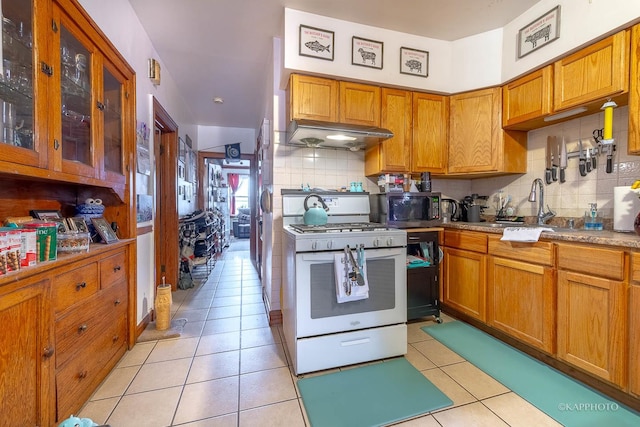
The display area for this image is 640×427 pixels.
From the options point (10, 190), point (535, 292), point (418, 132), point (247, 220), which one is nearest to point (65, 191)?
point (10, 190)

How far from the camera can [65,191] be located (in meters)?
1.74

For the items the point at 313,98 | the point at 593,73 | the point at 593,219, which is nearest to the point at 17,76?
the point at 313,98

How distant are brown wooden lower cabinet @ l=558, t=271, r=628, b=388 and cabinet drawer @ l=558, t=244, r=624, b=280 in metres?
0.04

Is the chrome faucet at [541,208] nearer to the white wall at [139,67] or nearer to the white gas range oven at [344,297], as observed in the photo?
the white gas range oven at [344,297]

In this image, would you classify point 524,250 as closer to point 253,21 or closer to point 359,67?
point 359,67

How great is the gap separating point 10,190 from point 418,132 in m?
2.89

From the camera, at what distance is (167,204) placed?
3.33 m

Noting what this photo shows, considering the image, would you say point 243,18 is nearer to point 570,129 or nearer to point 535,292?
point 570,129

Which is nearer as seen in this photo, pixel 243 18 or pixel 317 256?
pixel 317 256

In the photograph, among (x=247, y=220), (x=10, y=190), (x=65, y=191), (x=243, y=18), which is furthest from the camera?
(x=247, y=220)

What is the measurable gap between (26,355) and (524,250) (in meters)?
2.74

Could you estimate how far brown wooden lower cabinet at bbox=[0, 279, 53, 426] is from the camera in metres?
0.94

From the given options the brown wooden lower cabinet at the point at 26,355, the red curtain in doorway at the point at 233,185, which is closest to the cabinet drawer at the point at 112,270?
the brown wooden lower cabinet at the point at 26,355

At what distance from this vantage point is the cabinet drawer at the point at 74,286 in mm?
1216
